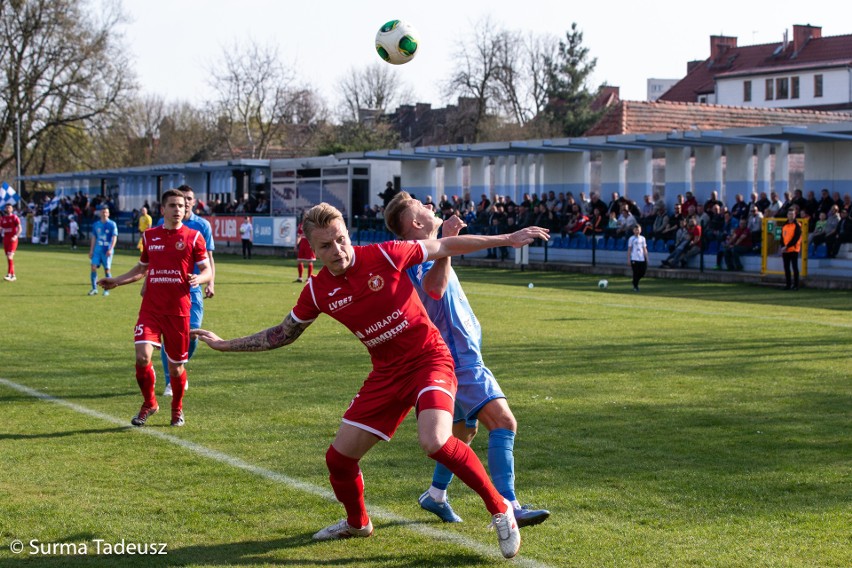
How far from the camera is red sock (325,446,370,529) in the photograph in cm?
555

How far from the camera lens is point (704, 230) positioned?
97.8ft

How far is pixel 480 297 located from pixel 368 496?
53.6 ft

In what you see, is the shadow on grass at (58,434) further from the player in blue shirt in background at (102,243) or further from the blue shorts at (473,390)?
the player in blue shirt in background at (102,243)

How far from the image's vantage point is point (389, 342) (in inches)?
217

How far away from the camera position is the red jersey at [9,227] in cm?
2881

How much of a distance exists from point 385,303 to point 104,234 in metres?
19.6

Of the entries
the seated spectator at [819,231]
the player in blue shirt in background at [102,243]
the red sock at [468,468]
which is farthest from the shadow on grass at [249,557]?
the seated spectator at [819,231]

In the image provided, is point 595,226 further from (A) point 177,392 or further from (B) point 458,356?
(B) point 458,356

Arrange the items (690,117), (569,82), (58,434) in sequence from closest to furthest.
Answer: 1. (58,434)
2. (690,117)
3. (569,82)

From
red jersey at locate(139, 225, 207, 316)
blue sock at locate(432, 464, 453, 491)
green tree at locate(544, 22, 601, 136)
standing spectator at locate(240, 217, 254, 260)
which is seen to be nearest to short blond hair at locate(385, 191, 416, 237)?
blue sock at locate(432, 464, 453, 491)

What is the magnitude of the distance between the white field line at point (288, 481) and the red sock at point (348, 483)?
38 centimetres

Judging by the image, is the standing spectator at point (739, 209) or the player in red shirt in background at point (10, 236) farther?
the standing spectator at point (739, 209)

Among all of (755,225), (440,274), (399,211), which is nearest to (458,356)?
(440,274)

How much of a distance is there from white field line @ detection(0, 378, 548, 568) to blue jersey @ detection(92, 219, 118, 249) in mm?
13576
